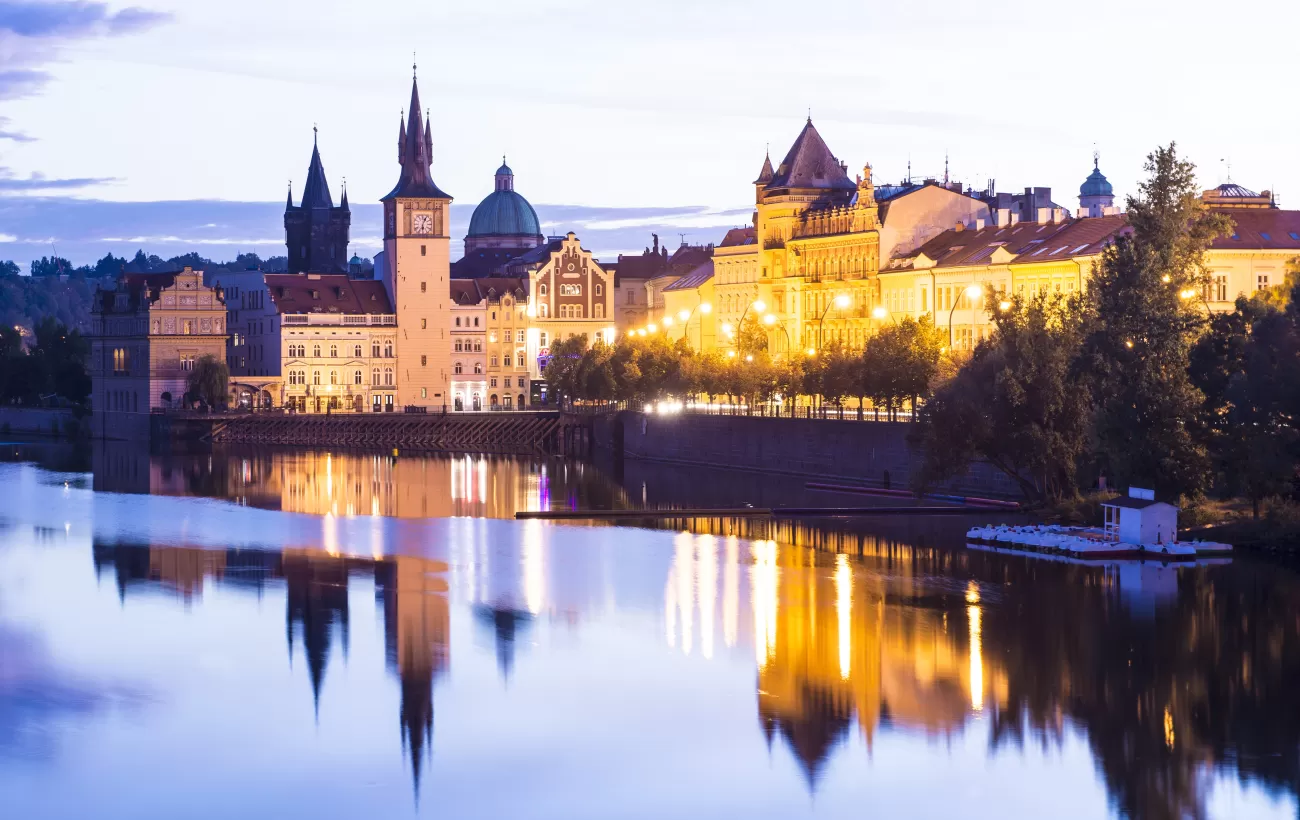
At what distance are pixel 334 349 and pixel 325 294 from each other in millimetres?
5317

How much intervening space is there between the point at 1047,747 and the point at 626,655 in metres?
12.7

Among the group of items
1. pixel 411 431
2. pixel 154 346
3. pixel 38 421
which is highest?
pixel 154 346

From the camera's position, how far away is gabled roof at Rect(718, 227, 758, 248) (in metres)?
158

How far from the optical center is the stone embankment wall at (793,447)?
8858 cm

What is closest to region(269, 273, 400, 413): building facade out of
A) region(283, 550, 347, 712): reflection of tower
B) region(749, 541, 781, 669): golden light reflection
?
region(283, 550, 347, 712): reflection of tower

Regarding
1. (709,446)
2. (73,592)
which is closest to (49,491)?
(709,446)

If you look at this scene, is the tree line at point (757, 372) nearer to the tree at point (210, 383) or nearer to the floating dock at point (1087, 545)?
the floating dock at point (1087, 545)

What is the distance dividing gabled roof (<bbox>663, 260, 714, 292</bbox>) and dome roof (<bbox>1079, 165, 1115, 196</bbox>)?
29.9 m

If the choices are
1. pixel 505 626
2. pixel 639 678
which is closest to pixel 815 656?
pixel 639 678

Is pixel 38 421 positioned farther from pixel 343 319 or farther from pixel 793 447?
pixel 793 447

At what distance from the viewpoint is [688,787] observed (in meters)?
38.5

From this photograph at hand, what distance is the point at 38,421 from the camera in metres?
177

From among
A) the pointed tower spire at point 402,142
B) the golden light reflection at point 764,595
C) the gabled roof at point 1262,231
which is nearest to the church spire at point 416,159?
the pointed tower spire at point 402,142

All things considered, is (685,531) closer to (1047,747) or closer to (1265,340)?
(1265,340)
